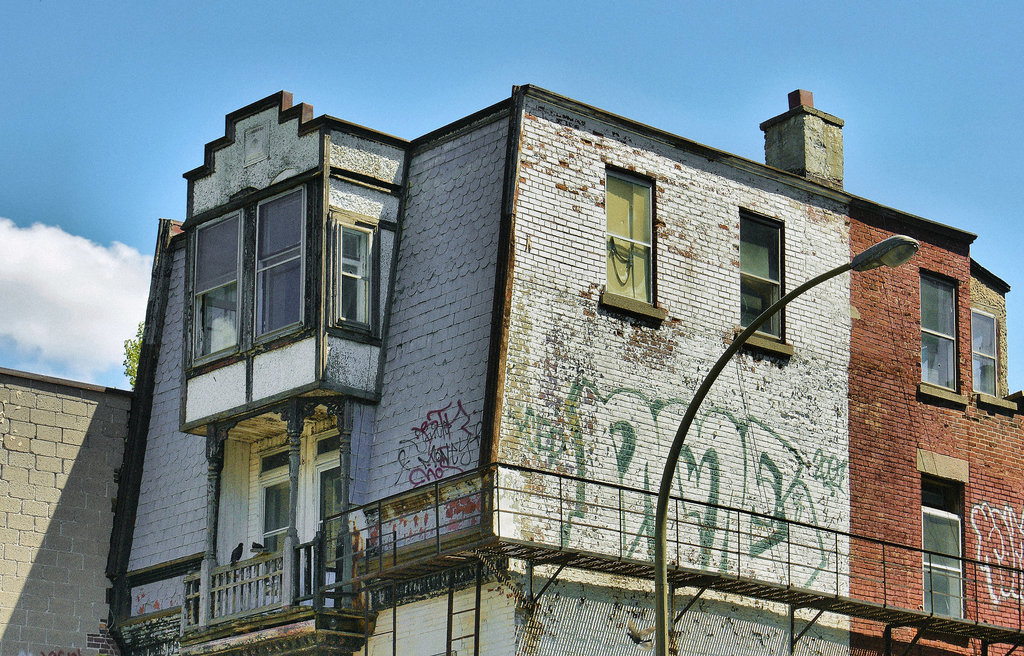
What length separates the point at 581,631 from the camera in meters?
20.6

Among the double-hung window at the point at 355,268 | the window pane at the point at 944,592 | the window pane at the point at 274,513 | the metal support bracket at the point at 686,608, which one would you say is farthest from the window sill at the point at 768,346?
the window pane at the point at 274,513

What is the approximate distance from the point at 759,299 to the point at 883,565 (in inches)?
176

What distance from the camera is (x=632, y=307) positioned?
73.3 ft

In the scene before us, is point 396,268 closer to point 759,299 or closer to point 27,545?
point 759,299

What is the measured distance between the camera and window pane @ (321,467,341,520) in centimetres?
2342

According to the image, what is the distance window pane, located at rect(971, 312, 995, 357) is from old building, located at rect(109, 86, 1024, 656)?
2.35 feet

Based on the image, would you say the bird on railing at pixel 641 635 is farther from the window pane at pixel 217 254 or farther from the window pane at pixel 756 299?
the window pane at pixel 217 254

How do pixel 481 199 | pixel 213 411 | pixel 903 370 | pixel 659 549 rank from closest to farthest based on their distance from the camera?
1. pixel 659 549
2. pixel 481 199
3. pixel 213 411
4. pixel 903 370

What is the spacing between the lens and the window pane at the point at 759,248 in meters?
24.4

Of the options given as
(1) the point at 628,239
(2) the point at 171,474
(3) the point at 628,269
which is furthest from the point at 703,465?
(2) the point at 171,474

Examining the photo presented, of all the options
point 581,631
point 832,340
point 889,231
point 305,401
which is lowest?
point 581,631

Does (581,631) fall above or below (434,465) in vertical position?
below

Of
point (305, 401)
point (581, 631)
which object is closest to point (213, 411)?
point (305, 401)

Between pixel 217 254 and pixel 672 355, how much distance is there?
7311 millimetres
